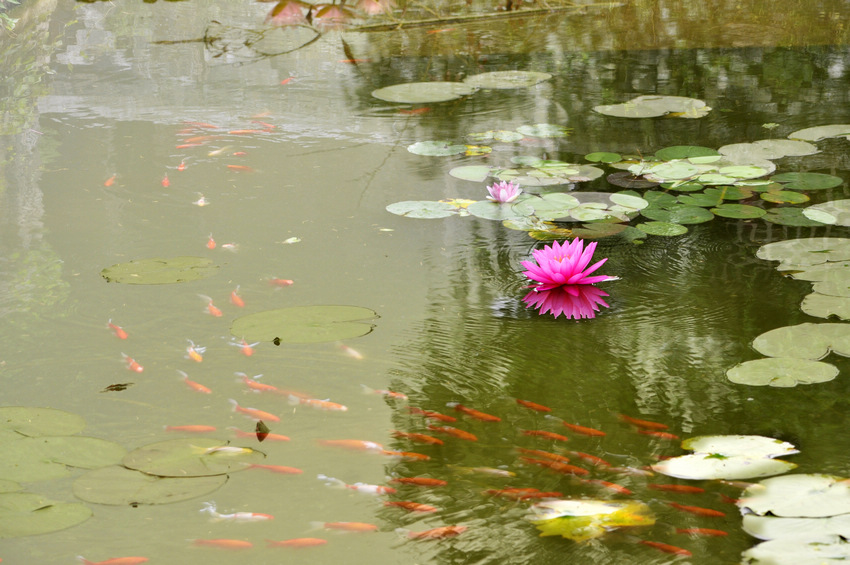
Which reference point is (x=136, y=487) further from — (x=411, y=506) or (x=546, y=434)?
(x=546, y=434)

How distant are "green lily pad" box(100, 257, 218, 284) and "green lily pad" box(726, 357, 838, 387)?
1296mm

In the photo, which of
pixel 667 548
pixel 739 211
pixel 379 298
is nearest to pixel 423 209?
pixel 379 298

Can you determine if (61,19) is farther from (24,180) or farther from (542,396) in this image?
(542,396)

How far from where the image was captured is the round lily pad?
186 centimetres

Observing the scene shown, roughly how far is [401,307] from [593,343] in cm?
46

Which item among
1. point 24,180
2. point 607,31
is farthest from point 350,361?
point 607,31

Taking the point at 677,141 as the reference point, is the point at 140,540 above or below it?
below

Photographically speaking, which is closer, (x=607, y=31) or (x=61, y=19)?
(x=607, y=31)

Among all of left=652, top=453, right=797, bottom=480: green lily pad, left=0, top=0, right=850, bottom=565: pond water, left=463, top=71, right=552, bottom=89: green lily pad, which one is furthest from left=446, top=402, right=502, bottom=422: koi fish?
left=463, top=71, right=552, bottom=89: green lily pad

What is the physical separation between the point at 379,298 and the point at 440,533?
0.86 metres

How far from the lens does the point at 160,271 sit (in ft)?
7.18

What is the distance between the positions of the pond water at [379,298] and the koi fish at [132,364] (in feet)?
0.05

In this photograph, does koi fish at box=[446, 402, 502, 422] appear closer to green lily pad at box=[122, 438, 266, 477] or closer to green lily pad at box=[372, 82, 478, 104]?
green lily pad at box=[122, 438, 266, 477]

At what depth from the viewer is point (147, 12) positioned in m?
6.12
